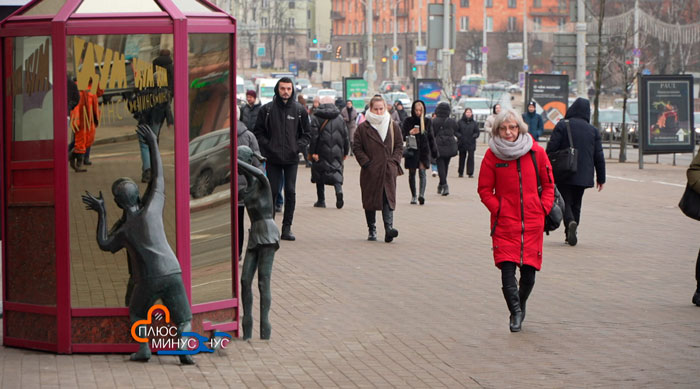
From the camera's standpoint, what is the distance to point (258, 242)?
7.89 meters

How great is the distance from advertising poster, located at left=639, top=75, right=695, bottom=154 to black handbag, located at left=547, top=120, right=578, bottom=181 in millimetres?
14398

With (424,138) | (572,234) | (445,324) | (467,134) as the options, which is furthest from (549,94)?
(445,324)

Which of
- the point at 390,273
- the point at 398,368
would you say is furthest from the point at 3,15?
the point at 398,368

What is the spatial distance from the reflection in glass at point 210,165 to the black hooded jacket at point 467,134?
17.4 meters

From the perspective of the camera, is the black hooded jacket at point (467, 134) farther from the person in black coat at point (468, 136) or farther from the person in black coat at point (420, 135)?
the person in black coat at point (420, 135)

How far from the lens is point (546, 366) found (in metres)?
7.39

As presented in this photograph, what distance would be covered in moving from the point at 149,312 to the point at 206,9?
1.78 metres

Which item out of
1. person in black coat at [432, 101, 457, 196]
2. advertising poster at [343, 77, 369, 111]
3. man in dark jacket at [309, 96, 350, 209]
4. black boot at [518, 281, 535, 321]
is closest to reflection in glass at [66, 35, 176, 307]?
black boot at [518, 281, 535, 321]

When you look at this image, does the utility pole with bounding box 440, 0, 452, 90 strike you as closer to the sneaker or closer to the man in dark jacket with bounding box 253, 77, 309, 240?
the sneaker

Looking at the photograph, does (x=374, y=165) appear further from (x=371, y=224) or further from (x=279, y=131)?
(x=279, y=131)

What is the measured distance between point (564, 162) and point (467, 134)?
11585mm

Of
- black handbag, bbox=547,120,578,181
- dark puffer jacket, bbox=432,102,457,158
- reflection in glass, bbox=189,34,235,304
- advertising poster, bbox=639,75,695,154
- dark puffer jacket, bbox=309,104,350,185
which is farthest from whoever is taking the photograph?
advertising poster, bbox=639,75,695,154

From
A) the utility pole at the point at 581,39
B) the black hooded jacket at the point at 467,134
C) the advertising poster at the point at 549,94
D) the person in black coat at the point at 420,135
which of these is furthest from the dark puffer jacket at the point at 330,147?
the advertising poster at the point at 549,94

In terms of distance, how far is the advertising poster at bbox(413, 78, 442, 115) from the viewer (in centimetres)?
4050
